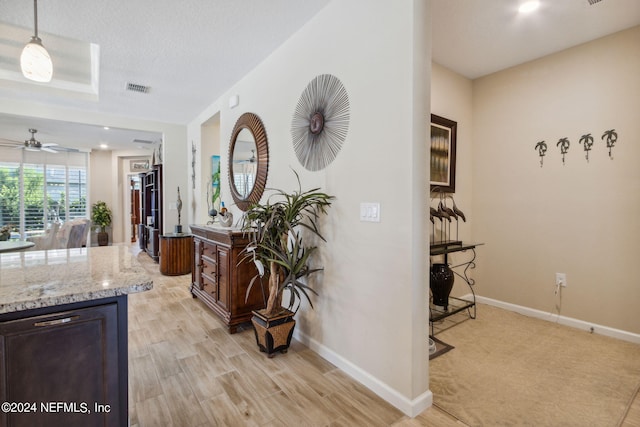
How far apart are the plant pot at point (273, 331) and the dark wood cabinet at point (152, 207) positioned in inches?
169

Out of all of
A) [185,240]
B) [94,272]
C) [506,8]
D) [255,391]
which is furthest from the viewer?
[185,240]

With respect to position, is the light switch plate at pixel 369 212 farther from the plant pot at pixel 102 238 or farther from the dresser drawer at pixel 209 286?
the plant pot at pixel 102 238

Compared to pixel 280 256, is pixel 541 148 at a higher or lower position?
higher

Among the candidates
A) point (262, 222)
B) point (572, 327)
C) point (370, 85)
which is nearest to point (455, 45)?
point (370, 85)

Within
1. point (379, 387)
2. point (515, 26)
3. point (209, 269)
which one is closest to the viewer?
point (379, 387)

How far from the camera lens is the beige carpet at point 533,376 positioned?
1.74 m

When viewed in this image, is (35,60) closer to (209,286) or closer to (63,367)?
(63,367)

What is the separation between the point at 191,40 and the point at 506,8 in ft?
8.75

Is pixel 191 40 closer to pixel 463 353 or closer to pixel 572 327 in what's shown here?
pixel 463 353

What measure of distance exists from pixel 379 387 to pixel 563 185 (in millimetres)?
2695

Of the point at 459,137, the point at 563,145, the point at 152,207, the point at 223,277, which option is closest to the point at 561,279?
the point at 563,145

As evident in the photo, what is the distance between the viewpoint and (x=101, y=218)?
8.05 m

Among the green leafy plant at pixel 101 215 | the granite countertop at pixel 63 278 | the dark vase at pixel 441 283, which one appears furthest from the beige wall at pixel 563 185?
the green leafy plant at pixel 101 215

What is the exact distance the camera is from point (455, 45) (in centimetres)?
288
